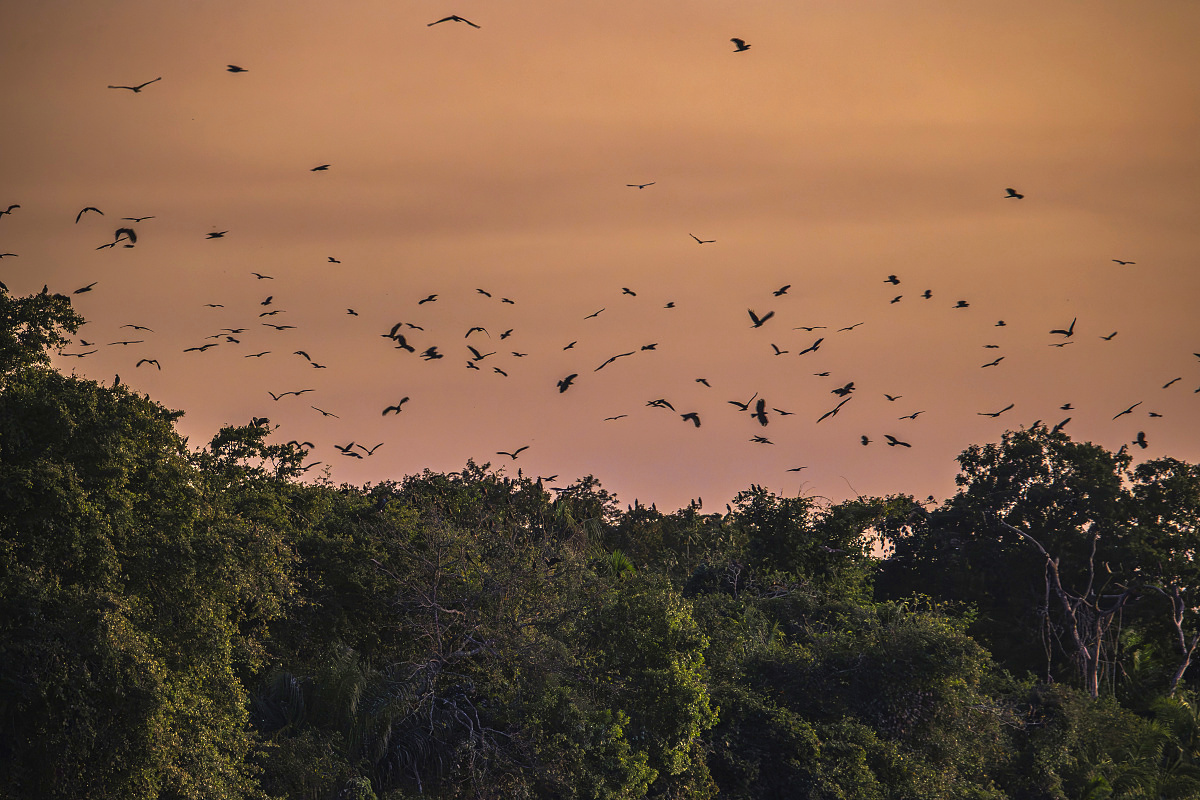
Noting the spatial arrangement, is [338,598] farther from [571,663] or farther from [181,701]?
[181,701]

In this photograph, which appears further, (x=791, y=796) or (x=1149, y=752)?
(x=1149, y=752)

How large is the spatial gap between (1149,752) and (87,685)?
2915 centimetres

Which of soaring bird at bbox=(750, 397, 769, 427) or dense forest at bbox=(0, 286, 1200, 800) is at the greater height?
soaring bird at bbox=(750, 397, 769, 427)

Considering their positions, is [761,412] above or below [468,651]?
above

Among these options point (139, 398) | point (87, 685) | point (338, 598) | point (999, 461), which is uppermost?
point (139, 398)

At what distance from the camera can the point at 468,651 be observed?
960 inches

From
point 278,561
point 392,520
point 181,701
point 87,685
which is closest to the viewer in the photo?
point 87,685

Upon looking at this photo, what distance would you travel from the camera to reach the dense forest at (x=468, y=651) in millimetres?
17750

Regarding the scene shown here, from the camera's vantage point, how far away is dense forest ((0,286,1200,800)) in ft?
58.2

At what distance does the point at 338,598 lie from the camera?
89.9ft

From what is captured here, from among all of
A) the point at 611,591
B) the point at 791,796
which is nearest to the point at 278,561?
the point at 611,591

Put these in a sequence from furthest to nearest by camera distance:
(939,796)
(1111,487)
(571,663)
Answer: (1111,487)
(939,796)
(571,663)

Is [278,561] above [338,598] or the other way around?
above

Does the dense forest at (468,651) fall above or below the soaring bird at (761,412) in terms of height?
below
